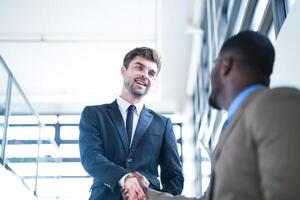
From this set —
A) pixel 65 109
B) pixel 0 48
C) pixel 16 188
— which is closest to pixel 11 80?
pixel 16 188

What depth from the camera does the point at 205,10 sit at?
22.2ft

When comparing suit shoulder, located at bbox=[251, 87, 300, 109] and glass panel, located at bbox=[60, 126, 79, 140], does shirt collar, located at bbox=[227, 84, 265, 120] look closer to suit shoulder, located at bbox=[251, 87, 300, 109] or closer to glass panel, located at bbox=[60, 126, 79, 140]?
suit shoulder, located at bbox=[251, 87, 300, 109]

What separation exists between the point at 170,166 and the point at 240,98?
2.57 ft

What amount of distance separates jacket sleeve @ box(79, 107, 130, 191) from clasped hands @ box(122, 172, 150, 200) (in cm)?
4

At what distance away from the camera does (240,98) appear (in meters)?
1.37

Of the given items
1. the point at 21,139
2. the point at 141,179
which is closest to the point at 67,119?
the point at 21,139

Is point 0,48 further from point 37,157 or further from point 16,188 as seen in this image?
point 16,188

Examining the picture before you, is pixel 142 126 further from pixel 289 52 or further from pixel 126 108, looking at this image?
pixel 289 52

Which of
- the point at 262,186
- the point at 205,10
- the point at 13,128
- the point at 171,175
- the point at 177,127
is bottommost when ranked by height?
the point at 177,127

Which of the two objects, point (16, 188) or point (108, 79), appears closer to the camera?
point (16, 188)

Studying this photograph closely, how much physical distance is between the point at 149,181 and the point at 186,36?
5.91 meters

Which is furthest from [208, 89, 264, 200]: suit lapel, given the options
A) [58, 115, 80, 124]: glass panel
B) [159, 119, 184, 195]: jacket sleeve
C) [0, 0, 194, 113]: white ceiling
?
[58, 115, 80, 124]: glass panel

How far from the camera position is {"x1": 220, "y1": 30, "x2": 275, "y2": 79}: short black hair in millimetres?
1383

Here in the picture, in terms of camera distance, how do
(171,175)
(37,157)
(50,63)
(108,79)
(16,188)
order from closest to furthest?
(171,175) < (16,188) < (37,157) < (50,63) < (108,79)
